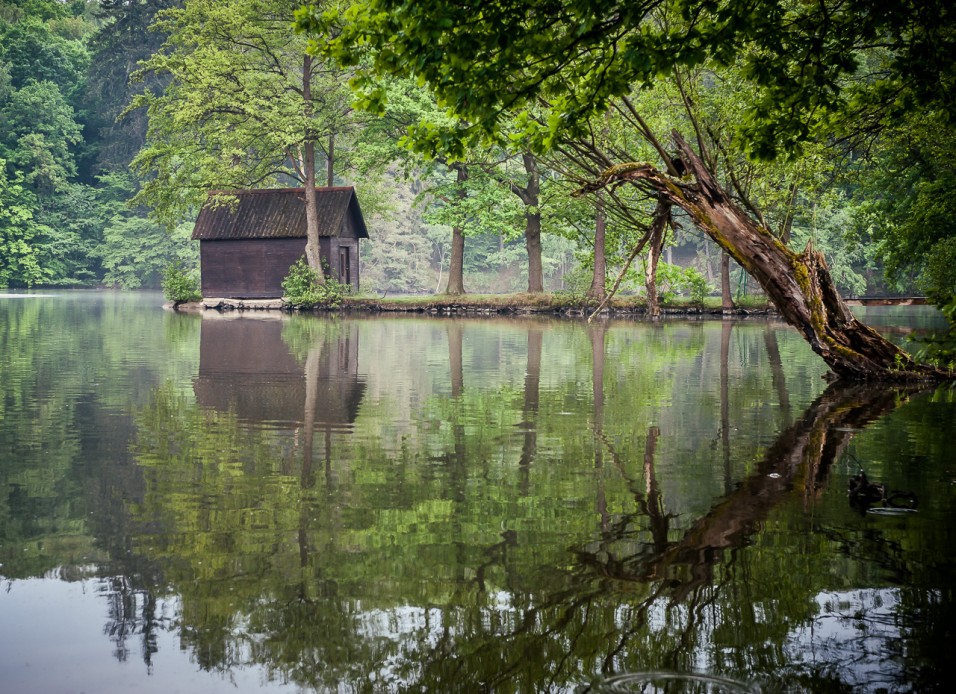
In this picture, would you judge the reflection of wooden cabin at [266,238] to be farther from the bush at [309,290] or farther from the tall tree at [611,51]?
the tall tree at [611,51]

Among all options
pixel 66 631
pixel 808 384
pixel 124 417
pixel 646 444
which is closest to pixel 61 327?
pixel 124 417

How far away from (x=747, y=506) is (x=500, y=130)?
22.9ft

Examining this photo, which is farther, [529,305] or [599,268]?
[529,305]

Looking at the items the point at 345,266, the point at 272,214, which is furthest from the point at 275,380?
the point at 272,214

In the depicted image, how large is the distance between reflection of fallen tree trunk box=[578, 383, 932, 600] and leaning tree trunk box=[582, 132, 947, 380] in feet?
10.2

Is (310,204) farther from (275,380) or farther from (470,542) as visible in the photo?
(470,542)

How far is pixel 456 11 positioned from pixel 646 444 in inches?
198

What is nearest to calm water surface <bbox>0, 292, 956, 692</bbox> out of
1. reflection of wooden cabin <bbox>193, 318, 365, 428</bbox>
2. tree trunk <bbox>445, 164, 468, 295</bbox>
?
reflection of wooden cabin <bbox>193, 318, 365, 428</bbox>

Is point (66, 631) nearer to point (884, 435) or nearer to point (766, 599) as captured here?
point (766, 599)

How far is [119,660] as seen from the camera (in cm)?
514

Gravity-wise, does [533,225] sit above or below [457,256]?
above

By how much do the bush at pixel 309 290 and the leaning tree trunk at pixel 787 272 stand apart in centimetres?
3483

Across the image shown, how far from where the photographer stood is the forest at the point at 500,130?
1005 cm

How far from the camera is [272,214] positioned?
56.7m
